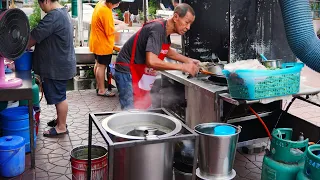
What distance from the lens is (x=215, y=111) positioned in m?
3.64

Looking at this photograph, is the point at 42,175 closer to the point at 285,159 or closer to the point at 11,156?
the point at 11,156

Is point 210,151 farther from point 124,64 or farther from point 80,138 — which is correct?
point 80,138

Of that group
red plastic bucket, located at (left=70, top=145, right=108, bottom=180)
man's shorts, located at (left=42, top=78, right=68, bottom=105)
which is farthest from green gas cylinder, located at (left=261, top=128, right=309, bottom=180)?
man's shorts, located at (left=42, top=78, right=68, bottom=105)

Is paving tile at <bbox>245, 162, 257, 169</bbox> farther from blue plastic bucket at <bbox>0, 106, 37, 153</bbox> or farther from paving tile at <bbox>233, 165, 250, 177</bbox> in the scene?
blue plastic bucket at <bbox>0, 106, 37, 153</bbox>

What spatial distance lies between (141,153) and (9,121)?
2.59 meters

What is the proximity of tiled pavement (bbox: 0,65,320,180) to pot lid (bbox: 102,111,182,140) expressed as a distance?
5.38 ft

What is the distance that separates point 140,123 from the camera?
2.80m

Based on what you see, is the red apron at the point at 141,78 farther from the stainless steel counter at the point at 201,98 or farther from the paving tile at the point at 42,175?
the paving tile at the point at 42,175

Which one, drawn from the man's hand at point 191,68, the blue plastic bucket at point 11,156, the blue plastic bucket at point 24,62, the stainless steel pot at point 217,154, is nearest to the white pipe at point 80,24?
the blue plastic bucket at point 24,62

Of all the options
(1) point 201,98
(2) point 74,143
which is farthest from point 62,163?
(1) point 201,98

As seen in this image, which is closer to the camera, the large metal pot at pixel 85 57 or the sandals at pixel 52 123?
the sandals at pixel 52 123

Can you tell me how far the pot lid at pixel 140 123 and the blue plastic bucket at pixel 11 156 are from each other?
1.72 meters

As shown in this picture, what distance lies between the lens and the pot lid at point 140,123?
258cm

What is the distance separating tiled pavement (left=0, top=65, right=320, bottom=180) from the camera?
411cm
